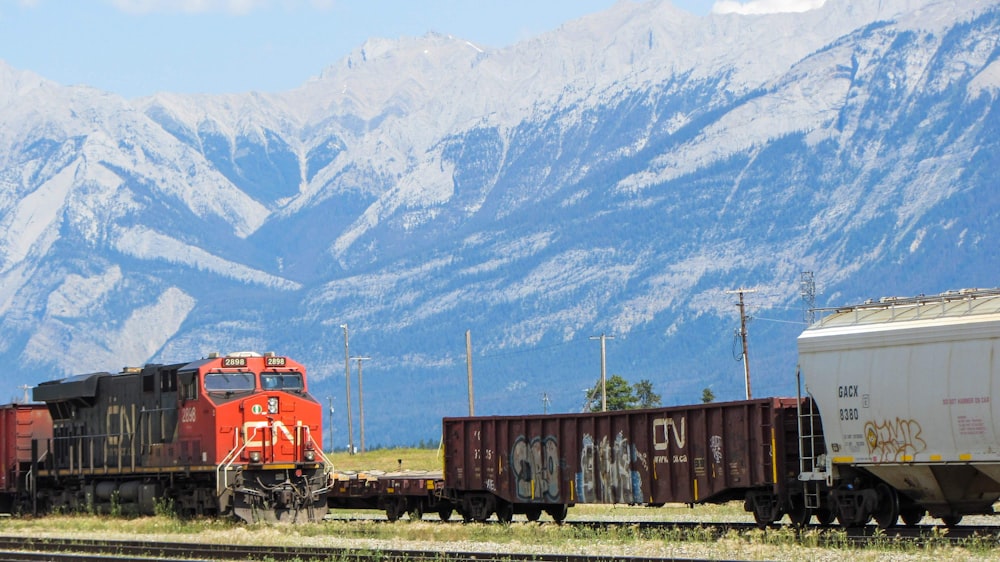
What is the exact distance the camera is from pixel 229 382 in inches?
1490

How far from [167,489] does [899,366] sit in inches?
755

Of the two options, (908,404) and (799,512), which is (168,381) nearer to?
(799,512)

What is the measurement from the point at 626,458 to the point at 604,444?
754 millimetres

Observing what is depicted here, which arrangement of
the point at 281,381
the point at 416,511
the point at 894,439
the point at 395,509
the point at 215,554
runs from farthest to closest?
the point at 395,509, the point at 281,381, the point at 416,511, the point at 215,554, the point at 894,439

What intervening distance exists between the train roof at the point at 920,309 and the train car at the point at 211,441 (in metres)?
13.8

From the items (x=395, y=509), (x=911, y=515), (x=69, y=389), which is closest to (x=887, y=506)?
(x=911, y=515)

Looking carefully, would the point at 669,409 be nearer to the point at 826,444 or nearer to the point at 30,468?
the point at 826,444

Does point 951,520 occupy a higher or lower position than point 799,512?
lower

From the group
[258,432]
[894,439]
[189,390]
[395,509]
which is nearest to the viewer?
[894,439]

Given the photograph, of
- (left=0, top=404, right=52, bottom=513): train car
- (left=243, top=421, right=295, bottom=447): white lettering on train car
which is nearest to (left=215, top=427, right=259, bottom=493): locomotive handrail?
(left=243, top=421, right=295, bottom=447): white lettering on train car

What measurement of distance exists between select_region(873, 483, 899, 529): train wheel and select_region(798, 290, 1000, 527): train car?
19 mm

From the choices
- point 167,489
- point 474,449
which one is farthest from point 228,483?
point 474,449

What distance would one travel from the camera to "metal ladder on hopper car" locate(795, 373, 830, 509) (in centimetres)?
2964

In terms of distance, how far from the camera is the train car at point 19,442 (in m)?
45.3
